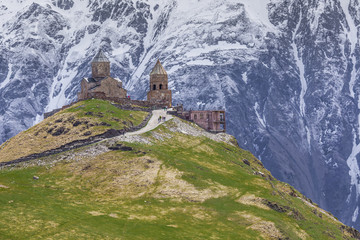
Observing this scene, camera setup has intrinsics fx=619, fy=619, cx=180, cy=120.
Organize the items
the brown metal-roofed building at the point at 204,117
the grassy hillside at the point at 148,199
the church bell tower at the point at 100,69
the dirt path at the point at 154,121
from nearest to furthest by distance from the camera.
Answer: the grassy hillside at the point at 148,199
the dirt path at the point at 154,121
the brown metal-roofed building at the point at 204,117
the church bell tower at the point at 100,69

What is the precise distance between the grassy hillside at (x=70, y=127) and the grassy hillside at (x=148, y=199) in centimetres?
985

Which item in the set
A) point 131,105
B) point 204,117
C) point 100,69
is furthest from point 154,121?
point 100,69

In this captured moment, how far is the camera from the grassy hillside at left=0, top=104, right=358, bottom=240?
9312 centimetres

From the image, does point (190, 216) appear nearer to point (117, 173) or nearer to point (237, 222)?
point (237, 222)

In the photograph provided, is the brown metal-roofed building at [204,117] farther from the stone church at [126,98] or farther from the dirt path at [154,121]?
the dirt path at [154,121]

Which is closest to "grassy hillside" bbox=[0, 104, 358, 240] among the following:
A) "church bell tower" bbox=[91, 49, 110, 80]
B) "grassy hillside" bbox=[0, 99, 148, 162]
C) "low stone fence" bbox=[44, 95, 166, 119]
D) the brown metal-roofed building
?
"grassy hillside" bbox=[0, 99, 148, 162]

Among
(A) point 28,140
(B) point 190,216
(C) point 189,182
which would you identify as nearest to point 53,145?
(A) point 28,140

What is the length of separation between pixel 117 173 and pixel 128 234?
102 feet

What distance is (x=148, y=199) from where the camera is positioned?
11100 cm

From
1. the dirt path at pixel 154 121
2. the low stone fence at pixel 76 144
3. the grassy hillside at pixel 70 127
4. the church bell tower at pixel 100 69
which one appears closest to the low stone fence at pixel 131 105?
the dirt path at pixel 154 121

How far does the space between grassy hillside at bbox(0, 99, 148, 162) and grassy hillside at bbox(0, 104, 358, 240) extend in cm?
985

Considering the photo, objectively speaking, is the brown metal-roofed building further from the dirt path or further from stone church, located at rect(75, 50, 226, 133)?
the dirt path

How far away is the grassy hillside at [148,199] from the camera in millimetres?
93125

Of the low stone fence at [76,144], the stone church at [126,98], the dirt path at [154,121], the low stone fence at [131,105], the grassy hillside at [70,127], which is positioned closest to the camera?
the low stone fence at [76,144]
